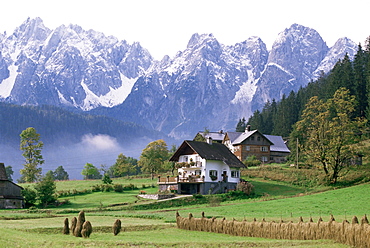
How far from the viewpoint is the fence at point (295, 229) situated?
2553 centimetres

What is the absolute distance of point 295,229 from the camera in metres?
29.2

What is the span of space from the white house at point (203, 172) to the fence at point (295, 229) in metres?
32.2

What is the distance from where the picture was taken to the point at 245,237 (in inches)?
1236

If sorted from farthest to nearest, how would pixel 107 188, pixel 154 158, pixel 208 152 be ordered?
pixel 154 158 → pixel 208 152 → pixel 107 188

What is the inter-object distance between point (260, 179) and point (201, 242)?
1902 inches

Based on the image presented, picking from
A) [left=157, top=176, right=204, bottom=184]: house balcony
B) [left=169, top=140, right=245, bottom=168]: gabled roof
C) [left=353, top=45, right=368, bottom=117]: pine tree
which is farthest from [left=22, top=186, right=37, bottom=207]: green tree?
[left=353, top=45, right=368, bottom=117]: pine tree

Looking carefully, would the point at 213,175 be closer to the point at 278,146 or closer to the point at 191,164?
the point at 191,164

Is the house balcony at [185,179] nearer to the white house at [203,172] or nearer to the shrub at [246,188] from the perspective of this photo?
the white house at [203,172]

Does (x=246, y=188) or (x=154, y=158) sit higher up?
(x=154, y=158)

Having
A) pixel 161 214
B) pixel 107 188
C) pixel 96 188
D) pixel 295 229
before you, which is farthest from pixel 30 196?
pixel 295 229

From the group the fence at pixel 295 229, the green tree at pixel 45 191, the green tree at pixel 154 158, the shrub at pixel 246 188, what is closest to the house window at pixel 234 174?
the shrub at pixel 246 188

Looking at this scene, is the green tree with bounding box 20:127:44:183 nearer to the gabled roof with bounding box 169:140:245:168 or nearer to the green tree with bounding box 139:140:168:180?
the green tree with bounding box 139:140:168:180

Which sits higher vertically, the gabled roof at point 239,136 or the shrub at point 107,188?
the gabled roof at point 239,136

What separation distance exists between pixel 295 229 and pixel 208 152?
43.6 meters
